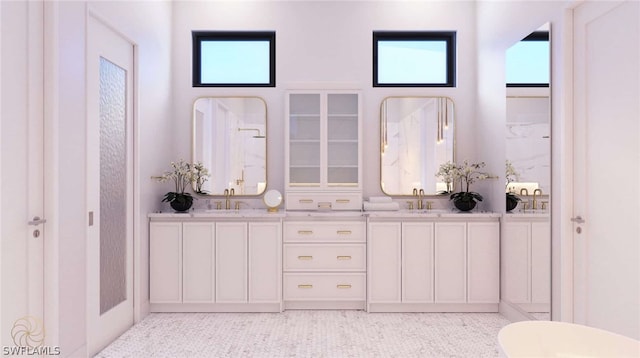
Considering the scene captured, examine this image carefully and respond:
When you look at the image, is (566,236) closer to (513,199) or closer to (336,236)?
(513,199)

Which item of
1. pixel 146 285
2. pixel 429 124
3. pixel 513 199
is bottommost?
pixel 146 285

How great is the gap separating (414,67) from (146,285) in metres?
3.36

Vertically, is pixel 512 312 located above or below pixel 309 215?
below

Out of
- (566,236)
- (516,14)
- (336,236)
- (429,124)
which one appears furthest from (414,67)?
(566,236)

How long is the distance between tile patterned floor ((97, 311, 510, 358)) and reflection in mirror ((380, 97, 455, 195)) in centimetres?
129

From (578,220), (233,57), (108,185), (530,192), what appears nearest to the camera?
(578,220)

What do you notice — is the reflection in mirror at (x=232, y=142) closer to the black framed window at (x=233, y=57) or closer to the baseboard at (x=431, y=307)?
the black framed window at (x=233, y=57)

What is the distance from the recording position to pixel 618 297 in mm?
2324

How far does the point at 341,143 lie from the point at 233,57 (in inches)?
58.7

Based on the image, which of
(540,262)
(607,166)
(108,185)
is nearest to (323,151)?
(108,185)

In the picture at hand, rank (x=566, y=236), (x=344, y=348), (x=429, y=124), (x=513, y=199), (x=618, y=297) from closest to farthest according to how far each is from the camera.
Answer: (x=618, y=297) → (x=566, y=236) → (x=344, y=348) → (x=513, y=199) → (x=429, y=124)

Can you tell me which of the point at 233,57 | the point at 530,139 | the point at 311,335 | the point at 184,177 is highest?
the point at 233,57

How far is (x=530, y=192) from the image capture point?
314cm

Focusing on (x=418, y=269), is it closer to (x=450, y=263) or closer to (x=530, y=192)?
(x=450, y=263)
